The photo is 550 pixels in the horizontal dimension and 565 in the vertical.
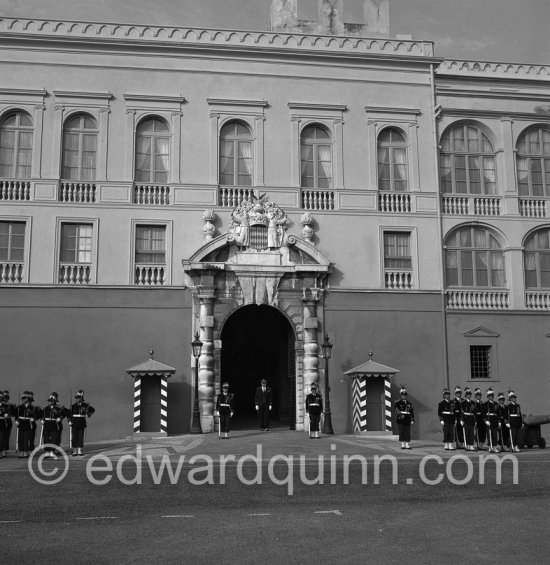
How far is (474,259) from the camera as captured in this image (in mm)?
30469

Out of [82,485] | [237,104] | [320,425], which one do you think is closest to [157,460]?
[82,485]

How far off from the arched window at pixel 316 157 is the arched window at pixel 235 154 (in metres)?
1.99

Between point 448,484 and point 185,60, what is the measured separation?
1956 centimetres

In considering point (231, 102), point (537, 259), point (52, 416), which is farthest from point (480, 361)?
point (52, 416)

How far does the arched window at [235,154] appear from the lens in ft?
96.5

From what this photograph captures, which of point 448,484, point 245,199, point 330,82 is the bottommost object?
point 448,484

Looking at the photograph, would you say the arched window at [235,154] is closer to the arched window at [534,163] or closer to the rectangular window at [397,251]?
the rectangular window at [397,251]

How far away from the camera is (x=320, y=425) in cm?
2741

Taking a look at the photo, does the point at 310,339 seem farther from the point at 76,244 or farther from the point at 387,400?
the point at 76,244

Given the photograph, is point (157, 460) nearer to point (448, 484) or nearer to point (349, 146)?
point (448, 484)

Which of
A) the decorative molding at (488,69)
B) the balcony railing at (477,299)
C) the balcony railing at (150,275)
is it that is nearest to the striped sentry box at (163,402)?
the balcony railing at (150,275)

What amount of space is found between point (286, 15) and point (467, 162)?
890 centimetres

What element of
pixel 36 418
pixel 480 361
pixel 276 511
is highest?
pixel 480 361

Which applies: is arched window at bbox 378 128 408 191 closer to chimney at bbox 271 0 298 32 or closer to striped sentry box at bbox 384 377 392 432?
→ chimney at bbox 271 0 298 32
